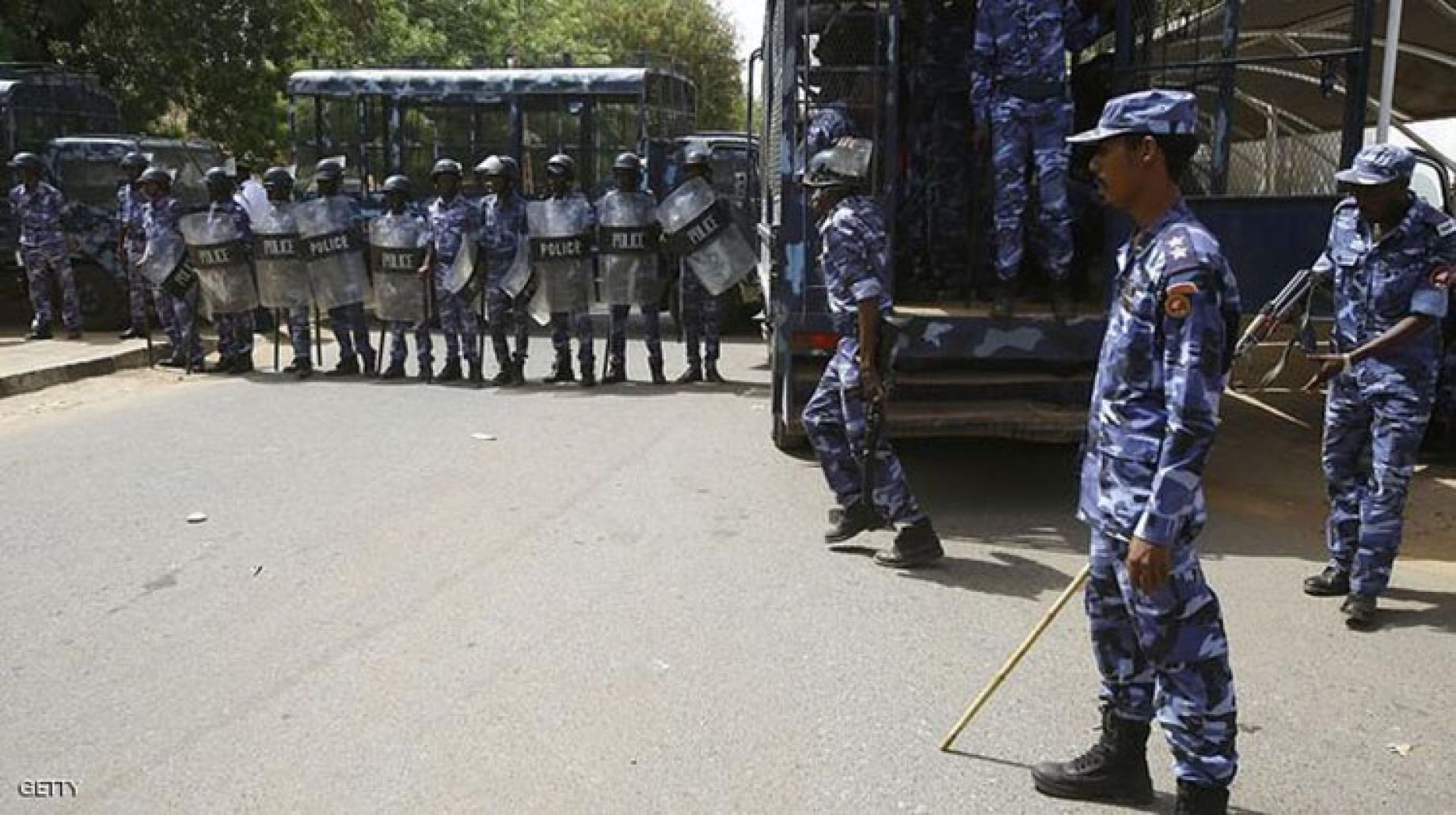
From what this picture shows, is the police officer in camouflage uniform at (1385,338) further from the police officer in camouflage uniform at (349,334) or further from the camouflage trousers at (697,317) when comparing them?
the police officer in camouflage uniform at (349,334)

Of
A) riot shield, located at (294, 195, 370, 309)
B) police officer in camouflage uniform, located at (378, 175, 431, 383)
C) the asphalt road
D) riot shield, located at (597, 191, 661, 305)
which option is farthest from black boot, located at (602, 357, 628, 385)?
the asphalt road

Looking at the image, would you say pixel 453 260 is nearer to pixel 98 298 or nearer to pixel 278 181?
pixel 278 181

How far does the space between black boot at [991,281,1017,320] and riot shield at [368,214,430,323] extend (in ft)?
17.7

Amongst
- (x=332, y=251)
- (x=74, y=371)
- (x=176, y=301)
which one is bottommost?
(x=74, y=371)

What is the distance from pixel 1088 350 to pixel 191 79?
17.1 m

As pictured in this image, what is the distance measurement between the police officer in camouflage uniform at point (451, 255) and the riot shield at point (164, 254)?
2138mm

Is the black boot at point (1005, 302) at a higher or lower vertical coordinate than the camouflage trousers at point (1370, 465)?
higher

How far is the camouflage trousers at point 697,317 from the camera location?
9.38 metres

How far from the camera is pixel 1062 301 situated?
19.6 feet

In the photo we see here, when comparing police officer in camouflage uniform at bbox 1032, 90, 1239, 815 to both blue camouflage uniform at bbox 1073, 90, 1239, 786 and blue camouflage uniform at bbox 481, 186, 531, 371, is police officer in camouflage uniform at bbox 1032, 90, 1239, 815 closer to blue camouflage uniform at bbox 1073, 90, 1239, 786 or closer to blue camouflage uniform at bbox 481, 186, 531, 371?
blue camouflage uniform at bbox 1073, 90, 1239, 786

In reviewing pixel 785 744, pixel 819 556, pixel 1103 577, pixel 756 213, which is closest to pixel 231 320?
pixel 756 213

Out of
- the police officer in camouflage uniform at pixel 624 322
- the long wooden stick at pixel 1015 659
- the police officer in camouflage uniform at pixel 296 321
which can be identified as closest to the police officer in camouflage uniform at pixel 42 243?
the police officer in camouflage uniform at pixel 296 321

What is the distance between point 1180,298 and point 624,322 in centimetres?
742

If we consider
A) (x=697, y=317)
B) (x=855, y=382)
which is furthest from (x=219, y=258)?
(x=855, y=382)
